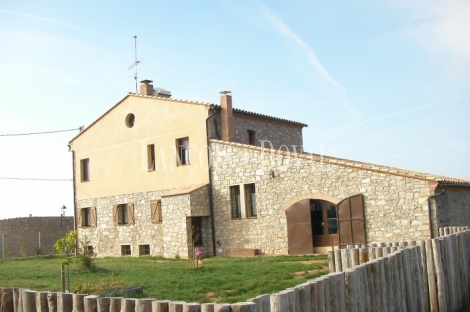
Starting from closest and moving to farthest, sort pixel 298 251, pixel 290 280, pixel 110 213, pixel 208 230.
→ 1. pixel 290 280
2. pixel 298 251
3. pixel 208 230
4. pixel 110 213

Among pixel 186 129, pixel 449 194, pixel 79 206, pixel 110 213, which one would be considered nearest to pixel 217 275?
pixel 449 194

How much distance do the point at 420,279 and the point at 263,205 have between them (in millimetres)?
12641

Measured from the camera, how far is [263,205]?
19047 mm

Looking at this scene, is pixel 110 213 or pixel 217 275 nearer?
pixel 217 275

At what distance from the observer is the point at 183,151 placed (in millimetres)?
21688

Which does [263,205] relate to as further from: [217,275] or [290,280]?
[290,280]

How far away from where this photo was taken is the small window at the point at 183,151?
21.6m

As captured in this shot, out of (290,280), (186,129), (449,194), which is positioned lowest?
(290,280)

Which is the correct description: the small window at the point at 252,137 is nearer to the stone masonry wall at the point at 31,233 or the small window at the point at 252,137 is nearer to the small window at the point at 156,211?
the small window at the point at 156,211

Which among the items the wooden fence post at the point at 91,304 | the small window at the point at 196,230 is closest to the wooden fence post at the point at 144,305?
the wooden fence post at the point at 91,304

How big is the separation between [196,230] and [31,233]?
14.8 m

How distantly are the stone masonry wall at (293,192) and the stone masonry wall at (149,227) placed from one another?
123cm

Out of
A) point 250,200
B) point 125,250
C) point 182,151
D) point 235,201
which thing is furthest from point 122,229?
point 250,200

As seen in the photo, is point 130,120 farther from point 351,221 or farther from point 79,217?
point 351,221
